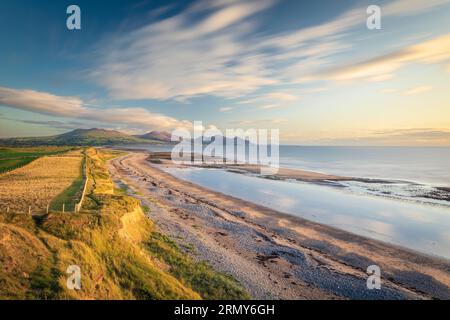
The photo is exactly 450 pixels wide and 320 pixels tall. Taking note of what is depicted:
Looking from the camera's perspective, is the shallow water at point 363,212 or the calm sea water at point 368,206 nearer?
the shallow water at point 363,212

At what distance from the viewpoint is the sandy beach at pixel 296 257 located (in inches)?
710

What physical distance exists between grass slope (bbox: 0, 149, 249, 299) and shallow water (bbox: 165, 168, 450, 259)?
22913mm

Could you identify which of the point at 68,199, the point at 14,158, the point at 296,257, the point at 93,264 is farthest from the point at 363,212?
the point at 14,158

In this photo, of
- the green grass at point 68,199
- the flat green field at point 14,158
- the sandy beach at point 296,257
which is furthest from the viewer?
the flat green field at point 14,158

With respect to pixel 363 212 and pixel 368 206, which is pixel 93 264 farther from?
pixel 368 206

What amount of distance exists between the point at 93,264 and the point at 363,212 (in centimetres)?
3953

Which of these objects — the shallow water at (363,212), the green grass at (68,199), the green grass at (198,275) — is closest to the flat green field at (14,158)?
the green grass at (68,199)

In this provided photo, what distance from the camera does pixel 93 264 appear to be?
48.2 feet

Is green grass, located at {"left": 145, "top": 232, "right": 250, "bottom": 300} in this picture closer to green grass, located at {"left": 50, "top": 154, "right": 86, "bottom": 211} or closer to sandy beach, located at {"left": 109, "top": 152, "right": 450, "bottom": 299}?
sandy beach, located at {"left": 109, "top": 152, "right": 450, "bottom": 299}

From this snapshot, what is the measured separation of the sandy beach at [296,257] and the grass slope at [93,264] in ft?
8.22

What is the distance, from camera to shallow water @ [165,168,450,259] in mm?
30125

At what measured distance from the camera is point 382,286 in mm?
18703

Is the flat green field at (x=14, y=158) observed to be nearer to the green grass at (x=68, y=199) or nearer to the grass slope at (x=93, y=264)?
the green grass at (x=68, y=199)
